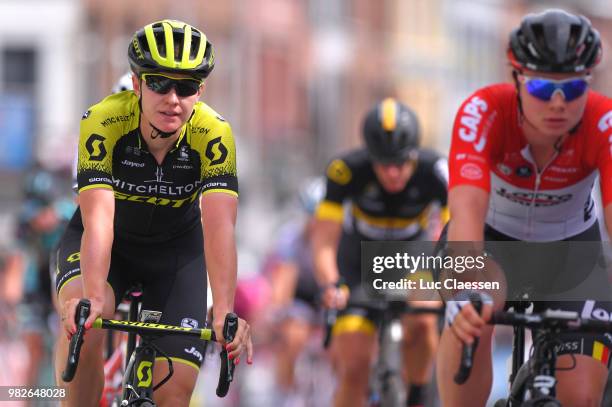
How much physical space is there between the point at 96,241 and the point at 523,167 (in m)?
2.06

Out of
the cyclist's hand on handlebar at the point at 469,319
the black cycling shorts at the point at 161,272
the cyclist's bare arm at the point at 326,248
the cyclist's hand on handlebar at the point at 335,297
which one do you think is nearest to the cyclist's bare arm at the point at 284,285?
the cyclist's bare arm at the point at 326,248

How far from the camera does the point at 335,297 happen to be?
30.5 feet

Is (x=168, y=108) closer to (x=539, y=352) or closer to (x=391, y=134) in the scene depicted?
(x=539, y=352)

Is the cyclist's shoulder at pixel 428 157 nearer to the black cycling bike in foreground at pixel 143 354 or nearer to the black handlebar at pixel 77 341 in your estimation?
the black cycling bike in foreground at pixel 143 354

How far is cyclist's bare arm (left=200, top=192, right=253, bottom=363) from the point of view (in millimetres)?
6586

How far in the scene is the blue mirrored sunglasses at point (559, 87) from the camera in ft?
21.6

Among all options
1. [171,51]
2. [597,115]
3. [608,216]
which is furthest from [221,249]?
[597,115]

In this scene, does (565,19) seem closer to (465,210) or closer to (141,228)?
(465,210)

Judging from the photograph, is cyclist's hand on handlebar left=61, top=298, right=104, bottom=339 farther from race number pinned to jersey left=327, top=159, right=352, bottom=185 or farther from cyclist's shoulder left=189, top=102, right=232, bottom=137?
race number pinned to jersey left=327, top=159, right=352, bottom=185

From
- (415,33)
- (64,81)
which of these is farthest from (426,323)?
(415,33)

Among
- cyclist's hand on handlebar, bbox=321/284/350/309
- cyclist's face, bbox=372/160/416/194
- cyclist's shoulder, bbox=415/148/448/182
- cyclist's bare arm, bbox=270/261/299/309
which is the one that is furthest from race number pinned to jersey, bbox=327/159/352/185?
cyclist's bare arm, bbox=270/261/299/309

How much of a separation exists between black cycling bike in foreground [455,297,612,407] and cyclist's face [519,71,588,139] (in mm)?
955

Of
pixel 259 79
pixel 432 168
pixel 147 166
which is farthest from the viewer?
pixel 259 79

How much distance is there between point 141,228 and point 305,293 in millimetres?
8576
